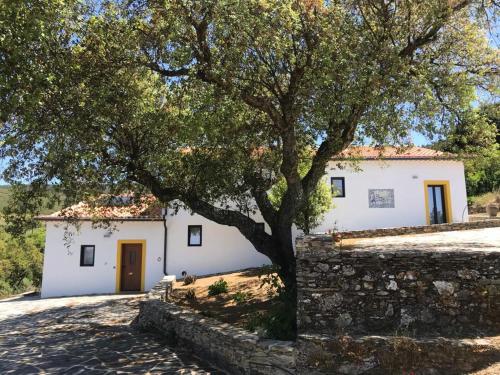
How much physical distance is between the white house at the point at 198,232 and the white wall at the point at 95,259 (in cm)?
4

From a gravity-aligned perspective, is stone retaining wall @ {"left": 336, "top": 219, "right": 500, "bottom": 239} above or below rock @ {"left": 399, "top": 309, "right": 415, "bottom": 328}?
above

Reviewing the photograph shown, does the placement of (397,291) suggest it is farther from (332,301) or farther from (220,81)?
(220,81)

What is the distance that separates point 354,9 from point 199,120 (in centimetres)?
391

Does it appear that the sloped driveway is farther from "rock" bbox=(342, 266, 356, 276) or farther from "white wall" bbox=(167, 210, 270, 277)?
"white wall" bbox=(167, 210, 270, 277)

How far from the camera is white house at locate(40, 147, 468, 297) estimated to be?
67.0 ft

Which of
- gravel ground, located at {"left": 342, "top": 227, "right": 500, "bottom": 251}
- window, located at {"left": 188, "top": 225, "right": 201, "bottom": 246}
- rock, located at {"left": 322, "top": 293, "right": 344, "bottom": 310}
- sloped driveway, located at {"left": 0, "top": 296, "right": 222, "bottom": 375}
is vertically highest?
window, located at {"left": 188, "top": 225, "right": 201, "bottom": 246}

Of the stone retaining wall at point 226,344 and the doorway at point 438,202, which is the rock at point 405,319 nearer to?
the stone retaining wall at point 226,344

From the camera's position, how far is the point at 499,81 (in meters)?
9.90

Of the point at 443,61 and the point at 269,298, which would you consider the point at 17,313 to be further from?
the point at 443,61

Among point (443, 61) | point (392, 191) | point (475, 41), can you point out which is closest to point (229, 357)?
point (443, 61)

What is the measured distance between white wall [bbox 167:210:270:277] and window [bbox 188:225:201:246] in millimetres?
156

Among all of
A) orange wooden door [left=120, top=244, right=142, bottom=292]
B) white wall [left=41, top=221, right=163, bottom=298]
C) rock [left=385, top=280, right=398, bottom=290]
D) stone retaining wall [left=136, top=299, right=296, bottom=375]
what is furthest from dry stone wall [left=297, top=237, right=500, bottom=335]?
orange wooden door [left=120, top=244, right=142, bottom=292]

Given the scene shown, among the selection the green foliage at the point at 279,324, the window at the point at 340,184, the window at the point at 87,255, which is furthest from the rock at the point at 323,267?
the window at the point at 87,255

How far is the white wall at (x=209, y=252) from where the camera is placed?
20594 millimetres
